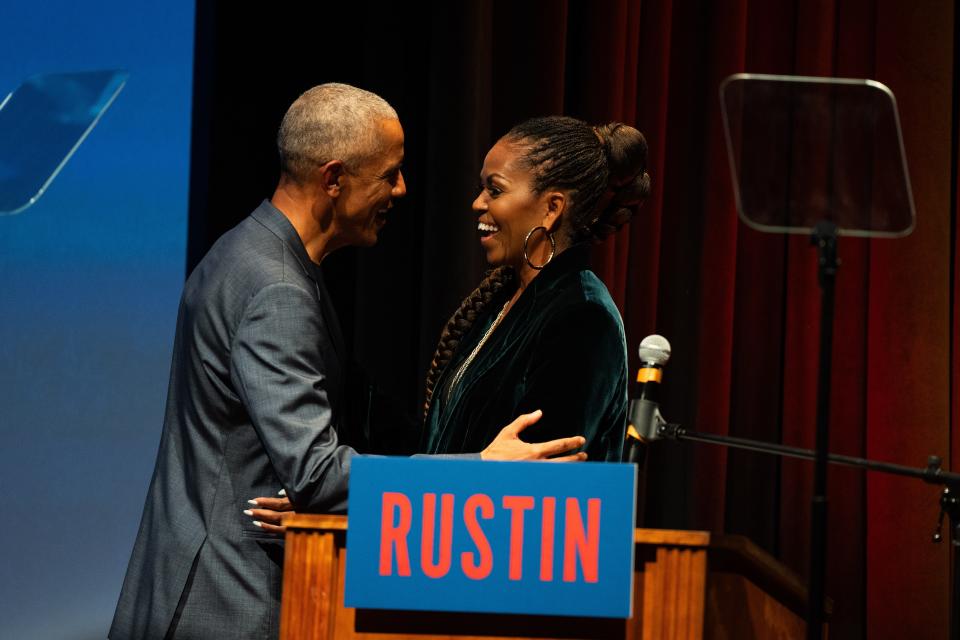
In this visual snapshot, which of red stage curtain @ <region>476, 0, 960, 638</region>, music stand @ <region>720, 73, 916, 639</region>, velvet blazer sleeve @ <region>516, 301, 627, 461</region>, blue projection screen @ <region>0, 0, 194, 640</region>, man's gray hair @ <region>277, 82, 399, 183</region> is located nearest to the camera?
music stand @ <region>720, 73, 916, 639</region>

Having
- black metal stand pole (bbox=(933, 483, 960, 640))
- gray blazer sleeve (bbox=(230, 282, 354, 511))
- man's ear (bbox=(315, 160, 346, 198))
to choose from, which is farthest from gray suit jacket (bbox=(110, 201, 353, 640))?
black metal stand pole (bbox=(933, 483, 960, 640))

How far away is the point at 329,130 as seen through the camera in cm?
210

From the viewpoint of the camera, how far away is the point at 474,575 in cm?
143

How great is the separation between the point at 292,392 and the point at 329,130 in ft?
1.86

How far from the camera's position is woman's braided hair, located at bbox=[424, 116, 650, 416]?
2174 mm

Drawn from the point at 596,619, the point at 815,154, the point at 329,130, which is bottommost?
the point at 596,619

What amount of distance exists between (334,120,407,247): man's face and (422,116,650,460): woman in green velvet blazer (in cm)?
18

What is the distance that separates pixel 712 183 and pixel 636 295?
14.5 inches

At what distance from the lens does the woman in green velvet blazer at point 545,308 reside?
6.20ft

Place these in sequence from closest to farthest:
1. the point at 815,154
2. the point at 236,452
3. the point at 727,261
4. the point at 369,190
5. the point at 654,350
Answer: the point at 815,154, the point at 654,350, the point at 236,452, the point at 369,190, the point at 727,261

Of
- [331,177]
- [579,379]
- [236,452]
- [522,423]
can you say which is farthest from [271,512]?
[331,177]

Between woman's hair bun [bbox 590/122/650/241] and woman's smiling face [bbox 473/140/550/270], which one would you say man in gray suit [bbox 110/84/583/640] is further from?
woman's hair bun [bbox 590/122/650/241]

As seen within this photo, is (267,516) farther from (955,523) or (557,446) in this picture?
(955,523)

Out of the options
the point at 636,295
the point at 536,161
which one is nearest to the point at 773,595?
the point at 536,161
